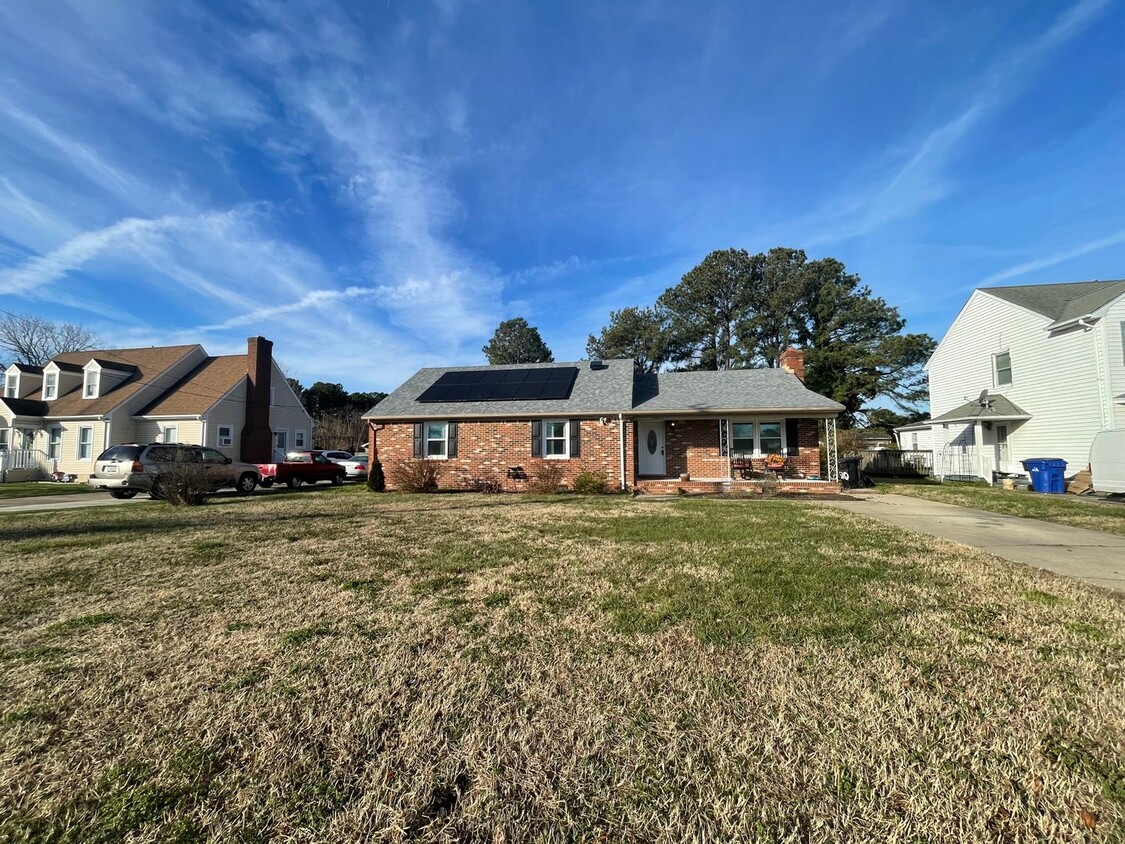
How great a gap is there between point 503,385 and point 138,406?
18.2 metres

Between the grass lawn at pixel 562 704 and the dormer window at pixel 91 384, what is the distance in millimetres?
24434

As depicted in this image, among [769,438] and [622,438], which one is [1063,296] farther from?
[622,438]

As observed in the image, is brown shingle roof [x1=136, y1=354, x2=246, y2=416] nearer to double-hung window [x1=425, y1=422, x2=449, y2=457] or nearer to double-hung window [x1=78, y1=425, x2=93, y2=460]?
double-hung window [x1=78, y1=425, x2=93, y2=460]

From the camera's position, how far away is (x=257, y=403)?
24.4 meters

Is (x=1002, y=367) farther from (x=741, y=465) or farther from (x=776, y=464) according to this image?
(x=741, y=465)

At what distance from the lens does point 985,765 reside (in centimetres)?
214

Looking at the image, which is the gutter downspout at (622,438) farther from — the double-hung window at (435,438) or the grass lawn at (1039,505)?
the grass lawn at (1039,505)

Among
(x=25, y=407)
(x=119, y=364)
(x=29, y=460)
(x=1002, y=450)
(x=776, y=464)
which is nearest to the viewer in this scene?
(x=776, y=464)

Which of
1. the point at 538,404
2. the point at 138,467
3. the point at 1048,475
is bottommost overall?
the point at 1048,475

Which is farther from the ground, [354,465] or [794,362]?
[794,362]

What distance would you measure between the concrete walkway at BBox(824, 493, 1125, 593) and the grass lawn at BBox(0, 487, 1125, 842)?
838 mm

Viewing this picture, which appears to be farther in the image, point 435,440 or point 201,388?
point 201,388

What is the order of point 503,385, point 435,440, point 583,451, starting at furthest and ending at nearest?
point 503,385
point 435,440
point 583,451

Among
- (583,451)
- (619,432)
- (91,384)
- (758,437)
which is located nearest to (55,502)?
(91,384)
